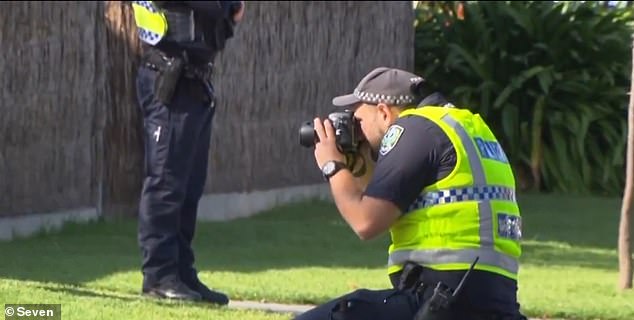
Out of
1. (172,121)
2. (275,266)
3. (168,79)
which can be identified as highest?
(168,79)

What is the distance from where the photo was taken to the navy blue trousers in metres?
7.19

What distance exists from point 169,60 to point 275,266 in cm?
243

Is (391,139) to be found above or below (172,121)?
above

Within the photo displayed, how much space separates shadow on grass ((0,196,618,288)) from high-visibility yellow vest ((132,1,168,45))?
1.53 meters

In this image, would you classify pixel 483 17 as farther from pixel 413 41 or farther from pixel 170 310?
pixel 170 310

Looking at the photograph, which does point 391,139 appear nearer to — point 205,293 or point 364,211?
point 364,211

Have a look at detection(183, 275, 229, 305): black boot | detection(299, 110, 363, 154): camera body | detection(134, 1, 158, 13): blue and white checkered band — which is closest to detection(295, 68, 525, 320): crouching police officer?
detection(299, 110, 363, 154): camera body

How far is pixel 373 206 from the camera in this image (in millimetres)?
4809

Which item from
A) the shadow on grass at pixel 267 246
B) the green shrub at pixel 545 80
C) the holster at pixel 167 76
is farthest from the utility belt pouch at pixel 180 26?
the green shrub at pixel 545 80

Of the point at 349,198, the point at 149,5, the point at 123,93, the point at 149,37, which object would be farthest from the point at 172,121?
the point at 123,93

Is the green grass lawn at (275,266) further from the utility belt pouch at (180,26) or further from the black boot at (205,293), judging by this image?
the utility belt pouch at (180,26)

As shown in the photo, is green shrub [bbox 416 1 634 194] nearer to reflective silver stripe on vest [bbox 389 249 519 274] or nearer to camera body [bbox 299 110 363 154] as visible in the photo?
camera body [bbox 299 110 363 154]

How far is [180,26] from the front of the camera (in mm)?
7242

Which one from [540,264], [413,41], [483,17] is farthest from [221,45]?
[483,17]
